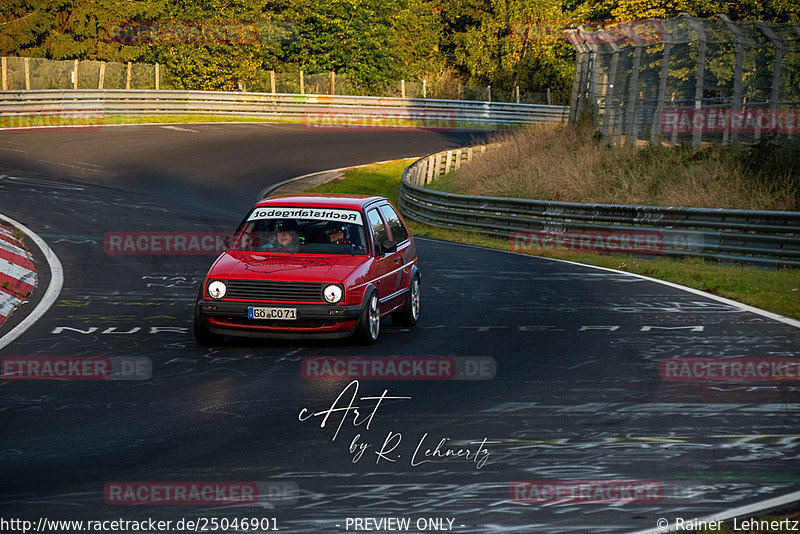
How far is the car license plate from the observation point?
35.3 ft

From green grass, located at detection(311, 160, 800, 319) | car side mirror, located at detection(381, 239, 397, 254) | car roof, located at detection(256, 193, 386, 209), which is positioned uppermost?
car roof, located at detection(256, 193, 386, 209)

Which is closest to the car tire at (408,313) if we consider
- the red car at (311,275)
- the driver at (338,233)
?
A: the red car at (311,275)

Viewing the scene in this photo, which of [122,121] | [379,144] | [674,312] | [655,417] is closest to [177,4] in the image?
[122,121]

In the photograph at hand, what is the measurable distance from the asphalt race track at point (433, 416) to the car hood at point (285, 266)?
29.1 inches

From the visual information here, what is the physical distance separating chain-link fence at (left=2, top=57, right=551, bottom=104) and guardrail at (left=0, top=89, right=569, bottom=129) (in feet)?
11.1

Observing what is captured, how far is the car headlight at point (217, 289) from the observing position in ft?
35.7

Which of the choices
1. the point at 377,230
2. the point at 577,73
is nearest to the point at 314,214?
the point at 377,230

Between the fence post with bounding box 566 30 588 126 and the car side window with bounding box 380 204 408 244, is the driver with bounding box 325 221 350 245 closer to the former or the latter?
the car side window with bounding box 380 204 408 244

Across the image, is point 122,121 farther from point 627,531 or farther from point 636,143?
point 627,531

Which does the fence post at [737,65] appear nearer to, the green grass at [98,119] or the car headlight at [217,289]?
the car headlight at [217,289]

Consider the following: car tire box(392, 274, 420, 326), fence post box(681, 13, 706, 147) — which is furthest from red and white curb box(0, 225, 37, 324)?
fence post box(681, 13, 706, 147)

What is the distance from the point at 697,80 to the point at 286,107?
97.1 feet

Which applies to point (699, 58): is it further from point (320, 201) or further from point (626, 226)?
point (320, 201)

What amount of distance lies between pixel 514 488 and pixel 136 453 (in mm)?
2477
